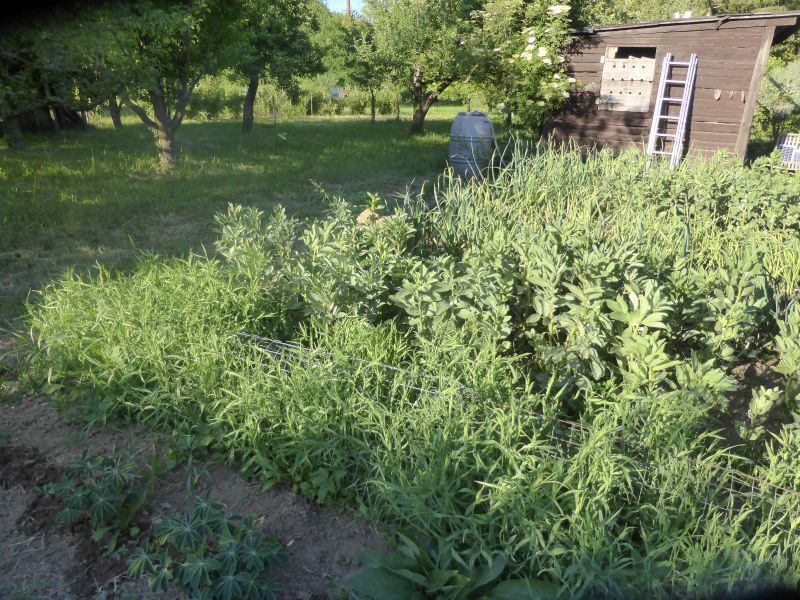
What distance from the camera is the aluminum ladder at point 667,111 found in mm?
10497

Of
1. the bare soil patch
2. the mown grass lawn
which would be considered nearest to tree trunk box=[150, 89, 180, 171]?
the mown grass lawn

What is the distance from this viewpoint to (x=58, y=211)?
6527 mm

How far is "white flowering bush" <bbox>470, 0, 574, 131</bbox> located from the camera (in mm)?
11500

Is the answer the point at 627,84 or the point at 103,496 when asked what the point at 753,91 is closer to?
the point at 627,84

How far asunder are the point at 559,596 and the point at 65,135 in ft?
49.5

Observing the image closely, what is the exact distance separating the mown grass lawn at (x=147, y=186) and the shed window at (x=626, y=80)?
10.8 ft

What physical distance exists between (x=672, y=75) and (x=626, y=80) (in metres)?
0.84

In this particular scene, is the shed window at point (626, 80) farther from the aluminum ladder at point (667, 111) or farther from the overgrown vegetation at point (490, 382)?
the overgrown vegetation at point (490, 382)

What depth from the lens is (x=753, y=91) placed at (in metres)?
10.1

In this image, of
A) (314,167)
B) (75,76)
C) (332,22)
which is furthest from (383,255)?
(332,22)

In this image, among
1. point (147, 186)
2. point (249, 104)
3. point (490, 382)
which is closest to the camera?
point (490, 382)

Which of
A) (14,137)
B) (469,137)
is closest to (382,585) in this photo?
(469,137)

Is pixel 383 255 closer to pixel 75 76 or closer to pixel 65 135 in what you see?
pixel 75 76

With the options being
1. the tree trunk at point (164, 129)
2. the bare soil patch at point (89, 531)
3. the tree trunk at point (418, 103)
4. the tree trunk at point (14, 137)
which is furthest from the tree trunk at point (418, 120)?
the bare soil patch at point (89, 531)
